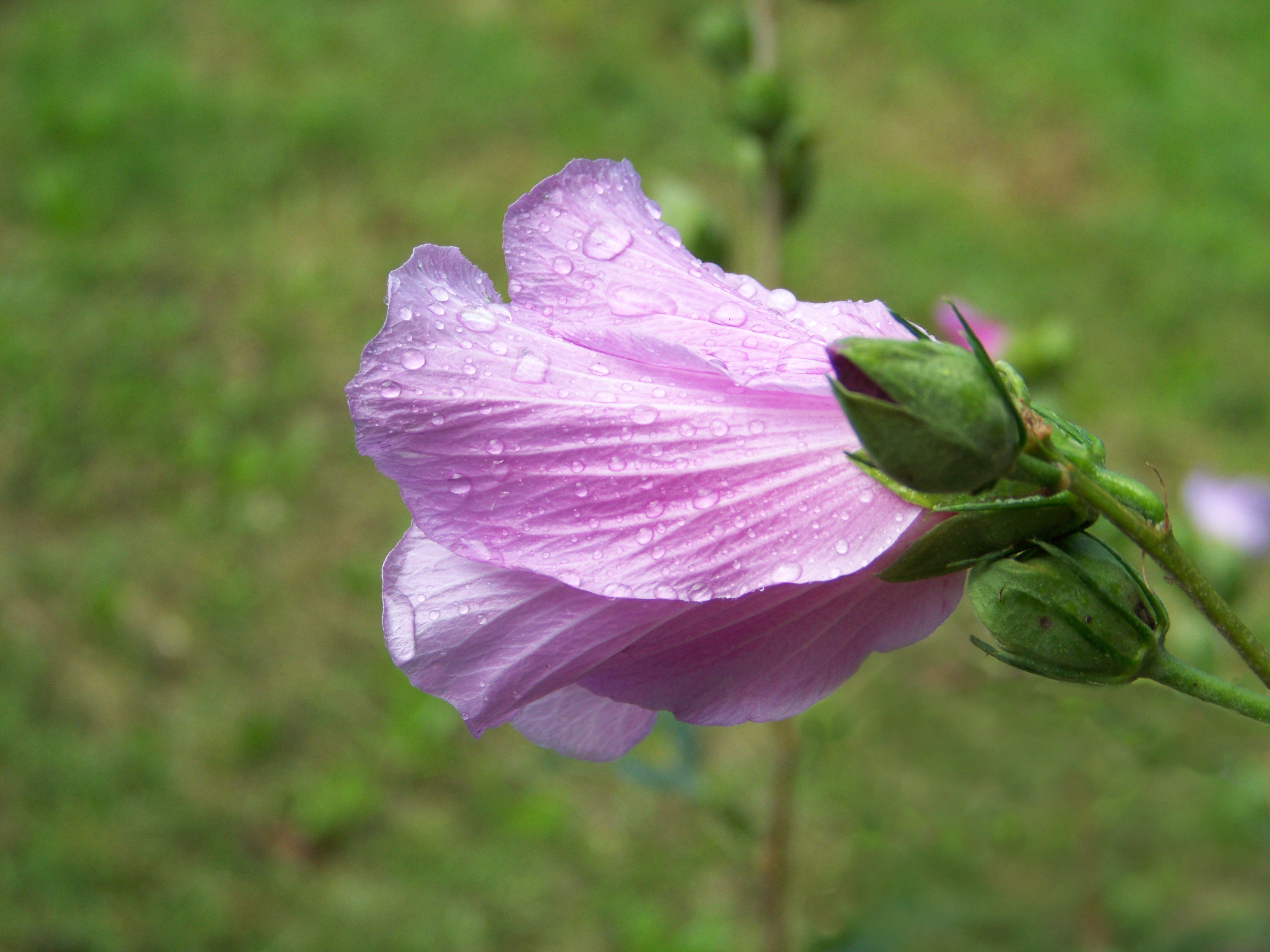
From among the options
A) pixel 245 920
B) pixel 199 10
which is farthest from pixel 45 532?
pixel 199 10

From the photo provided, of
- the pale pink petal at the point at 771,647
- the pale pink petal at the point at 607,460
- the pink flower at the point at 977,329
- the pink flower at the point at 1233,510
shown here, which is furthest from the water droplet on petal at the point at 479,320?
the pink flower at the point at 1233,510

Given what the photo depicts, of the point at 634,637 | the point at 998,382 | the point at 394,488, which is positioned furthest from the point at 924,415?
the point at 394,488

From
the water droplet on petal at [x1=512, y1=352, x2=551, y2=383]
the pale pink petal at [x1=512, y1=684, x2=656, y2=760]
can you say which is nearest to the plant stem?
the pale pink petal at [x1=512, y1=684, x2=656, y2=760]

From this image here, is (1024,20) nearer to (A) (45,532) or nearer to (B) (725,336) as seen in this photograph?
(A) (45,532)

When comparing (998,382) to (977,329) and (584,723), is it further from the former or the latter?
(977,329)

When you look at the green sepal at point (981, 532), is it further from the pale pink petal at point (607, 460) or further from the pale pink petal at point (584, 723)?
the pale pink petal at point (584, 723)

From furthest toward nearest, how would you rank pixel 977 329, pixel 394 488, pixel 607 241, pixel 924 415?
pixel 394 488 → pixel 977 329 → pixel 607 241 → pixel 924 415
